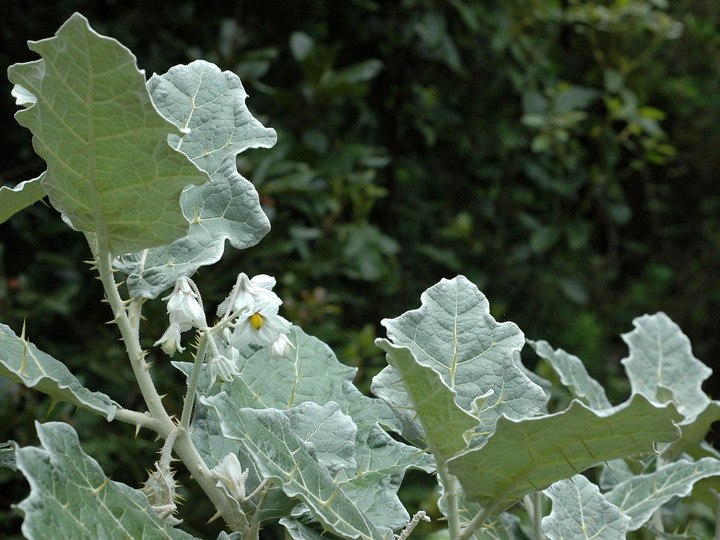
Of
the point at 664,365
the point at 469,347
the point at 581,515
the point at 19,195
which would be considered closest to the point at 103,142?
the point at 19,195

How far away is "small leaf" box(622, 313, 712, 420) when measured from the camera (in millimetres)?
984

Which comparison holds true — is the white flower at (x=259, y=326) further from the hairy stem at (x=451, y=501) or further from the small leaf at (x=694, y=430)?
the small leaf at (x=694, y=430)

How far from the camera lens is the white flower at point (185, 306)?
2.10 ft

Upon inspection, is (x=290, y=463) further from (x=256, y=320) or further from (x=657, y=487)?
(x=657, y=487)

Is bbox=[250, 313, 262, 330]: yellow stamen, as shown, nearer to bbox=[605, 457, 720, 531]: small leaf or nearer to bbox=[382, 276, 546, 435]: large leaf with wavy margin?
bbox=[382, 276, 546, 435]: large leaf with wavy margin

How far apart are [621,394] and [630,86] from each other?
1.41 m

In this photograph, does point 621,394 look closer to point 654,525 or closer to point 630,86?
point 630,86

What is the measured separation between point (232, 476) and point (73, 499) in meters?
0.15

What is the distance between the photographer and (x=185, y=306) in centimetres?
64

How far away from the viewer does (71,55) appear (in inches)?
20.1

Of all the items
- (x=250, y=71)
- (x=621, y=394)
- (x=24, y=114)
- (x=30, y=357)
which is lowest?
(x=621, y=394)

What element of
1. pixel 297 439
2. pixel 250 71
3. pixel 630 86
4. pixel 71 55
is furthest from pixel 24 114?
pixel 630 86

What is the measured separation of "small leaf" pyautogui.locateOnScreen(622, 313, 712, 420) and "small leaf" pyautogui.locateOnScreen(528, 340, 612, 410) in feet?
0.19

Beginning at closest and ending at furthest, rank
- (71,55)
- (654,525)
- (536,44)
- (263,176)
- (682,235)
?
(71,55), (654,525), (263,176), (536,44), (682,235)
